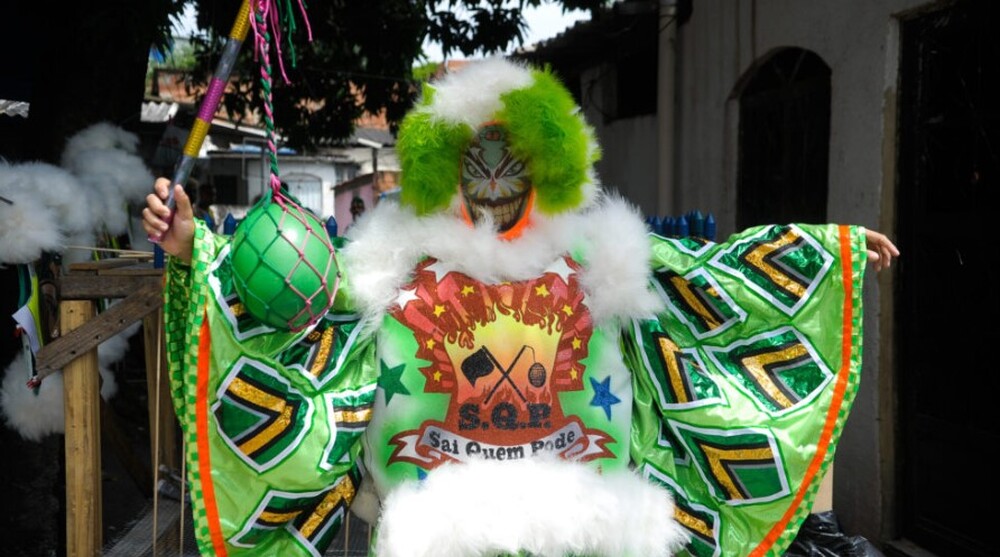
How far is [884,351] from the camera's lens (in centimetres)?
393

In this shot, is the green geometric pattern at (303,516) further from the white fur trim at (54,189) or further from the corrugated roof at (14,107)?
the corrugated roof at (14,107)

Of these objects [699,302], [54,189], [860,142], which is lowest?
[699,302]

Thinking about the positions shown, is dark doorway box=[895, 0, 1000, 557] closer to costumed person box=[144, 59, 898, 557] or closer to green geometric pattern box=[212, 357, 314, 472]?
costumed person box=[144, 59, 898, 557]

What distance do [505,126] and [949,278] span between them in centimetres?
221

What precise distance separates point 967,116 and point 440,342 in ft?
8.00

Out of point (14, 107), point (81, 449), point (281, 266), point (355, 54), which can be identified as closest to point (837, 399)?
point (281, 266)

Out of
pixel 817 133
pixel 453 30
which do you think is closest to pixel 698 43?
pixel 817 133

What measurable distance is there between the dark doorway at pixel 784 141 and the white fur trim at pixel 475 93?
2.58 meters

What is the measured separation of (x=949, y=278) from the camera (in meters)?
3.62

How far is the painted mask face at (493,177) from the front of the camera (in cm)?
246

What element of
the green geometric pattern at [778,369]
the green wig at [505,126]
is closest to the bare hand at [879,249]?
the green geometric pattern at [778,369]

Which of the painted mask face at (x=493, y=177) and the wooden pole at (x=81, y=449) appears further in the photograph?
the wooden pole at (x=81, y=449)

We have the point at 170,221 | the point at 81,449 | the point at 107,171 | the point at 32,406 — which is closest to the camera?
the point at 170,221

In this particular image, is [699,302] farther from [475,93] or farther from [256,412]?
[256,412]
